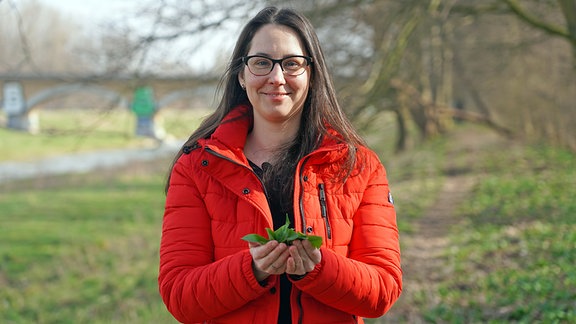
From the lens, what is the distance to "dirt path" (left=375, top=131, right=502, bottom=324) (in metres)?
6.07

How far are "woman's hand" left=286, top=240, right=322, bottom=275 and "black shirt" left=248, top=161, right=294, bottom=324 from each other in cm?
19

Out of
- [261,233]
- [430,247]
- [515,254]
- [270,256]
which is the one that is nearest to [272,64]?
[261,233]

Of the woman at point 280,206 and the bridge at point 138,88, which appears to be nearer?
the woman at point 280,206

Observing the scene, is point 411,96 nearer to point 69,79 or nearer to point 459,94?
point 69,79

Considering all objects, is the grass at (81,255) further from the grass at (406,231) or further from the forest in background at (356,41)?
the forest in background at (356,41)

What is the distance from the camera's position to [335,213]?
2250mm

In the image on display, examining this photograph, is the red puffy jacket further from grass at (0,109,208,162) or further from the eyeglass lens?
grass at (0,109,208,162)

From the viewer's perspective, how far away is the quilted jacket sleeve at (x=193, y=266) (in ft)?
6.86

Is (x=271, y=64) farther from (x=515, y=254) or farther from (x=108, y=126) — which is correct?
(x=108, y=126)

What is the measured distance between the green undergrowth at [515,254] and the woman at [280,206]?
9.87ft

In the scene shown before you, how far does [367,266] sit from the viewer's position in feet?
7.18

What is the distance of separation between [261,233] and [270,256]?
207 millimetres

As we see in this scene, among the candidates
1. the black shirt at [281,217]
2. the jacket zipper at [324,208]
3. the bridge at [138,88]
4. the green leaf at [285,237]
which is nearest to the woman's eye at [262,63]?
the black shirt at [281,217]

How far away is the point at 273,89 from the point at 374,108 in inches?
218
